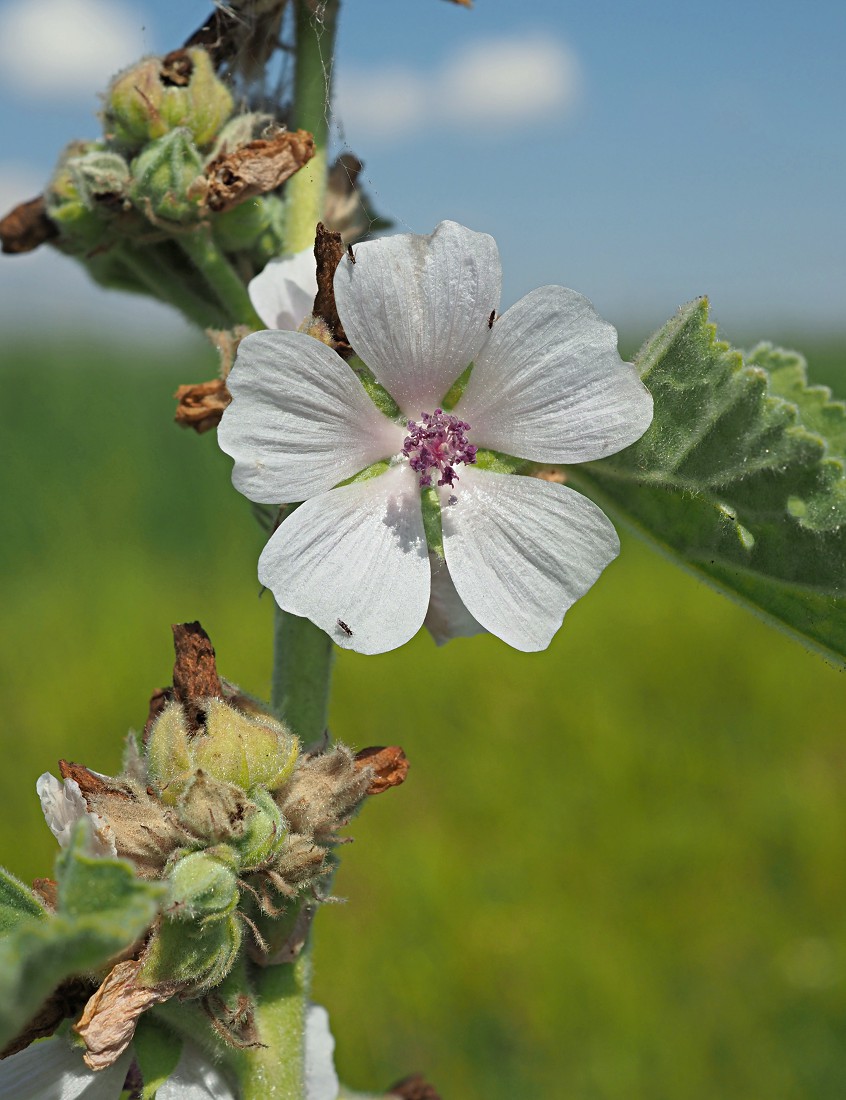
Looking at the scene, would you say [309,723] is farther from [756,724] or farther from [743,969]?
[756,724]

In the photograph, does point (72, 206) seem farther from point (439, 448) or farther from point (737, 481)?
point (737, 481)

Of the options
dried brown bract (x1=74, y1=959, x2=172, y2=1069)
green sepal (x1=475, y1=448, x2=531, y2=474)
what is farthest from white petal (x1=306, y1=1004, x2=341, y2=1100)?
green sepal (x1=475, y1=448, x2=531, y2=474)

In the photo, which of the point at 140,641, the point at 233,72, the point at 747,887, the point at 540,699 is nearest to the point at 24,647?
the point at 140,641

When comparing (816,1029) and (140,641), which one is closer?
(816,1029)

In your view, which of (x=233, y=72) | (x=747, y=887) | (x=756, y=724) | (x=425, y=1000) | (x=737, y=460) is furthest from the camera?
(x=756, y=724)

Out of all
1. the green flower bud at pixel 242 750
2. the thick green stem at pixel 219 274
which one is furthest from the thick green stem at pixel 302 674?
the thick green stem at pixel 219 274

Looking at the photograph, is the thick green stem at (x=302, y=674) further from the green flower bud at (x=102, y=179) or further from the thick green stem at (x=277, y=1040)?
the green flower bud at (x=102, y=179)
